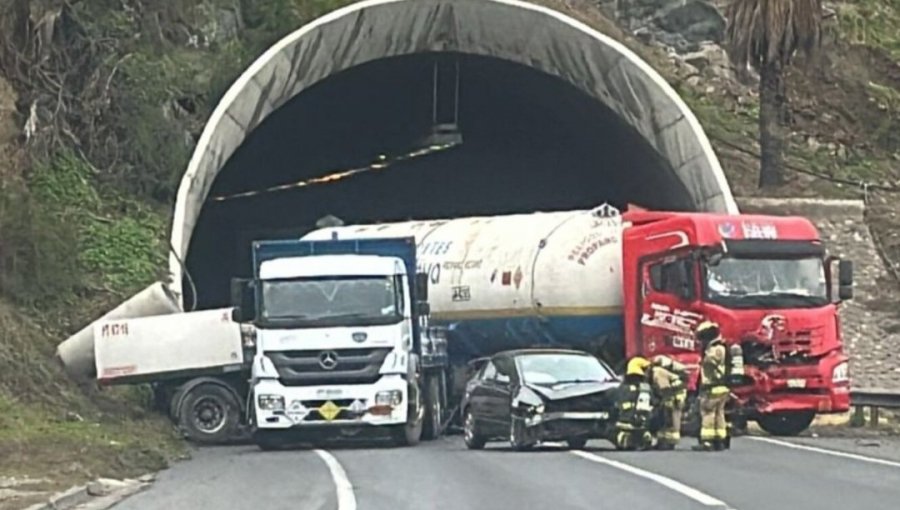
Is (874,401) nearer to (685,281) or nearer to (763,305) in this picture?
(763,305)

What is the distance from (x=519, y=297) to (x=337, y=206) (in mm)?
18460

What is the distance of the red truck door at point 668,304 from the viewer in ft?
92.5

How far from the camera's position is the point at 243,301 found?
28.2 meters

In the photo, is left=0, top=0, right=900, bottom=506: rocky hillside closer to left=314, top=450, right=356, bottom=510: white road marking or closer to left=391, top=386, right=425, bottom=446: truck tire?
left=314, top=450, right=356, bottom=510: white road marking

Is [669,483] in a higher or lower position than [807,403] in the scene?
lower

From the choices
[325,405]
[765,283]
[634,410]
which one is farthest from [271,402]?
[765,283]

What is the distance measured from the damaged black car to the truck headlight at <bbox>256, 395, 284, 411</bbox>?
2890mm

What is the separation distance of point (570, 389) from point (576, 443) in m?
1.04

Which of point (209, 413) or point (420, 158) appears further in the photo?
point (420, 158)

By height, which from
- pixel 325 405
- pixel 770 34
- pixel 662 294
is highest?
pixel 770 34

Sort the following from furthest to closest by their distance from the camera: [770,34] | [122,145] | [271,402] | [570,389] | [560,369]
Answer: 1. [770,34]
2. [122,145]
3. [271,402]
4. [560,369]
5. [570,389]

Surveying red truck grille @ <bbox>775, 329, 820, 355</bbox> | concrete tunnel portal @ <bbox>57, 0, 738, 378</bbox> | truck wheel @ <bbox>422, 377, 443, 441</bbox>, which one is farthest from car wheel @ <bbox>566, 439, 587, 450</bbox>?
concrete tunnel portal @ <bbox>57, 0, 738, 378</bbox>

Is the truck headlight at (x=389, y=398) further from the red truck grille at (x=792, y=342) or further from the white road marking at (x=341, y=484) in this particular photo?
the red truck grille at (x=792, y=342)

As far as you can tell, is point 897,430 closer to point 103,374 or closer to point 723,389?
point 723,389
